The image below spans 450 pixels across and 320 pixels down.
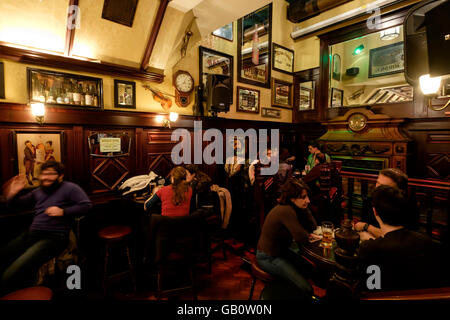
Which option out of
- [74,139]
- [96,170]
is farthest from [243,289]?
[74,139]

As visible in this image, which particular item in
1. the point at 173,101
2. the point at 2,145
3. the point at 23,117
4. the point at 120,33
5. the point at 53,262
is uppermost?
the point at 120,33

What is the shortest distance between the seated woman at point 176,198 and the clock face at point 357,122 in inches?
194

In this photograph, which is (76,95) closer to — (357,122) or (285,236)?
(285,236)

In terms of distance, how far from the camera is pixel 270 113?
674 centimetres

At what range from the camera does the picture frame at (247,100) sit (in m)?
5.96

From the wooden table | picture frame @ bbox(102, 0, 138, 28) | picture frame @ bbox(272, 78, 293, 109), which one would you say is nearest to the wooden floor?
the wooden table

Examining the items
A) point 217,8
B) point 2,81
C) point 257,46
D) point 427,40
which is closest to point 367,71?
point 257,46

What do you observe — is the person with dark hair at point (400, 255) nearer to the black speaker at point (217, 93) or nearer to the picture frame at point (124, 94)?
the black speaker at point (217, 93)

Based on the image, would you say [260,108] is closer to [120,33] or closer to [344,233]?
[120,33]

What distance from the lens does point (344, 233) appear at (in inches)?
48.1

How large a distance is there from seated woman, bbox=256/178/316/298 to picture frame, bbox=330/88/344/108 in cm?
548

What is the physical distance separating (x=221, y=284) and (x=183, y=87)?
380 cm

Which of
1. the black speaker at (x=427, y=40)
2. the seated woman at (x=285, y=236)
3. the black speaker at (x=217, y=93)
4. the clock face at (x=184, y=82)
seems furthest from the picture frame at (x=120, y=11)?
the black speaker at (x=427, y=40)
